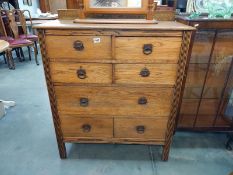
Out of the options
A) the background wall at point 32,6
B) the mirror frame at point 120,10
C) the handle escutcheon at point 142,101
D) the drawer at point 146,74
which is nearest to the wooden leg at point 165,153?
the handle escutcheon at point 142,101

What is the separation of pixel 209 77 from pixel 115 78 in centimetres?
80

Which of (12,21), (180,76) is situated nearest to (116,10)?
(180,76)

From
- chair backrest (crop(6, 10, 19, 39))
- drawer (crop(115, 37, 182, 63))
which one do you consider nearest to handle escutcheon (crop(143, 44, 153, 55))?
drawer (crop(115, 37, 182, 63))

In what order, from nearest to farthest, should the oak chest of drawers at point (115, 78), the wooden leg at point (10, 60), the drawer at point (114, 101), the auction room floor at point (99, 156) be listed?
the oak chest of drawers at point (115, 78)
the drawer at point (114, 101)
the auction room floor at point (99, 156)
the wooden leg at point (10, 60)

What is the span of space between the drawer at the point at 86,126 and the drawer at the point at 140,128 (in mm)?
64

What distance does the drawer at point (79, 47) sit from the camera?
110 cm

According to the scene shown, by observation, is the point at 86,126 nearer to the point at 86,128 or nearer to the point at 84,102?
the point at 86,128

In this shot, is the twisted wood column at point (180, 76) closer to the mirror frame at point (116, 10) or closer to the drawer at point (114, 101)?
the drawer at point (114, 101)

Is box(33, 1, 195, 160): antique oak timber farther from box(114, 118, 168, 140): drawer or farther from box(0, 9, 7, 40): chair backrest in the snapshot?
box(0, 9, 7, 40): chair backrest

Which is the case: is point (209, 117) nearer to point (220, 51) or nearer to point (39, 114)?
point (220, 51)

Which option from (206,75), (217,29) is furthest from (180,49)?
(206,75)

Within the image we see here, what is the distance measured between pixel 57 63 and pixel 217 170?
4.56ft

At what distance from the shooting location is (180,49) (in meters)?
1.12

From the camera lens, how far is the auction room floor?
1.46 metres
